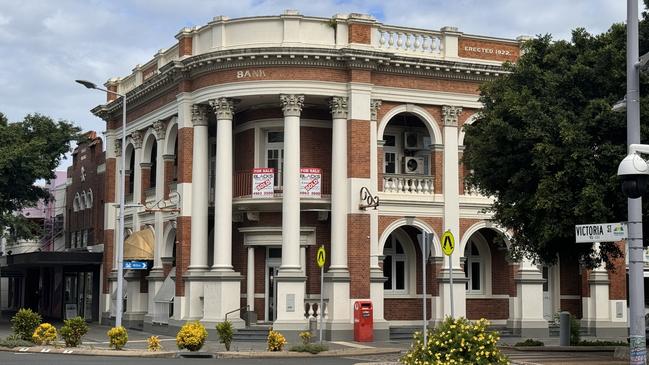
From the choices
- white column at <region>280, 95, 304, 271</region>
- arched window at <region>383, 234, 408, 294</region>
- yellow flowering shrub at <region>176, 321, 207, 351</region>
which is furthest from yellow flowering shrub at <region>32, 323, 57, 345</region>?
arched window at <region>383, 234, 408, 294</region>

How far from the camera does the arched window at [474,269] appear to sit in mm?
36719

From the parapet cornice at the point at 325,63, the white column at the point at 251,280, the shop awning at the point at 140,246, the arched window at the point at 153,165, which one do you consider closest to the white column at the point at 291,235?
the parapet cornice at the point at 325,63

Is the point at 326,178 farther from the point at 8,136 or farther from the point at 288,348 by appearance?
the point at 8,136

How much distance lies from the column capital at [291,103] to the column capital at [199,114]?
3.72 m

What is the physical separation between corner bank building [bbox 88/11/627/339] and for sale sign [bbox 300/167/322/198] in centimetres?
4

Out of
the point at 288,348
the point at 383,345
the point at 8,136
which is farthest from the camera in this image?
the point at 8,136

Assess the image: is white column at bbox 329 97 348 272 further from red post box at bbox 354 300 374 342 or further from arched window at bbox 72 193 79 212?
arched window at bbox 72 193 79 212

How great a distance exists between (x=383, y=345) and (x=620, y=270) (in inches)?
484

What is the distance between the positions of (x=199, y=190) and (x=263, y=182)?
257 cm

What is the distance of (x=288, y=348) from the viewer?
27031mm

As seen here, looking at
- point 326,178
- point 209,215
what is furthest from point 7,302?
point 326,178

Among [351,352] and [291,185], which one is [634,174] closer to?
[351,352]

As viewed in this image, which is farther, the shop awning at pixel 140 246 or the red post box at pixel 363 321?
the shop awning at pixel 140 246

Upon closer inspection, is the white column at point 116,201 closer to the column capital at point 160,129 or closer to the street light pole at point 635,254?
the column capital at point 160,129
